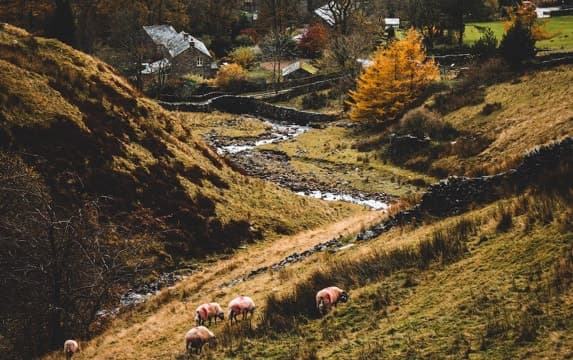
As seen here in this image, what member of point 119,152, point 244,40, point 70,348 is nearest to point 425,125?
point 119,152

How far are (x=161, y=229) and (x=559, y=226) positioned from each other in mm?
17753

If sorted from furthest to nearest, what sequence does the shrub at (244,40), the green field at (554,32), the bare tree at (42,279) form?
the shrub at (244,40) → the green field at (554,32) → the bare tree at (42,279)

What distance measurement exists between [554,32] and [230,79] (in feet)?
149

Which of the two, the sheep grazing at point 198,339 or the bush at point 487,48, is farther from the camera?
the bush at point 487,48

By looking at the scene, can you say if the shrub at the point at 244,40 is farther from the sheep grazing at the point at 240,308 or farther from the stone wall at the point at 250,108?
the sheep grazing at the point at 240,308

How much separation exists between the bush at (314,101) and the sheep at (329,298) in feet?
198

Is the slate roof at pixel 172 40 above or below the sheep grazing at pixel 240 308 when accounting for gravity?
above

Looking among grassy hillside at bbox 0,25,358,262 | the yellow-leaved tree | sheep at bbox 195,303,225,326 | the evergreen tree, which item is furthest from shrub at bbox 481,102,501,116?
sheep at bbox 195,303,225,326

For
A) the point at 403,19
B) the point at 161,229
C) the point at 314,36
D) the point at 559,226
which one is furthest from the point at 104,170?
the point at 403,19

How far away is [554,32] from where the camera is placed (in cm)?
6694

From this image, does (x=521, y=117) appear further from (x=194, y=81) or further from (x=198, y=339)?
(x=194, y=81)

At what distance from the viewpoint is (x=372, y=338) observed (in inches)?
404

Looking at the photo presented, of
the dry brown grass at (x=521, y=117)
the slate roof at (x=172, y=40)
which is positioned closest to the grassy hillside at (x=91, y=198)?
the dry brown grass at (x=521, y=117)

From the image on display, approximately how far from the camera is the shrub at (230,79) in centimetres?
8250
